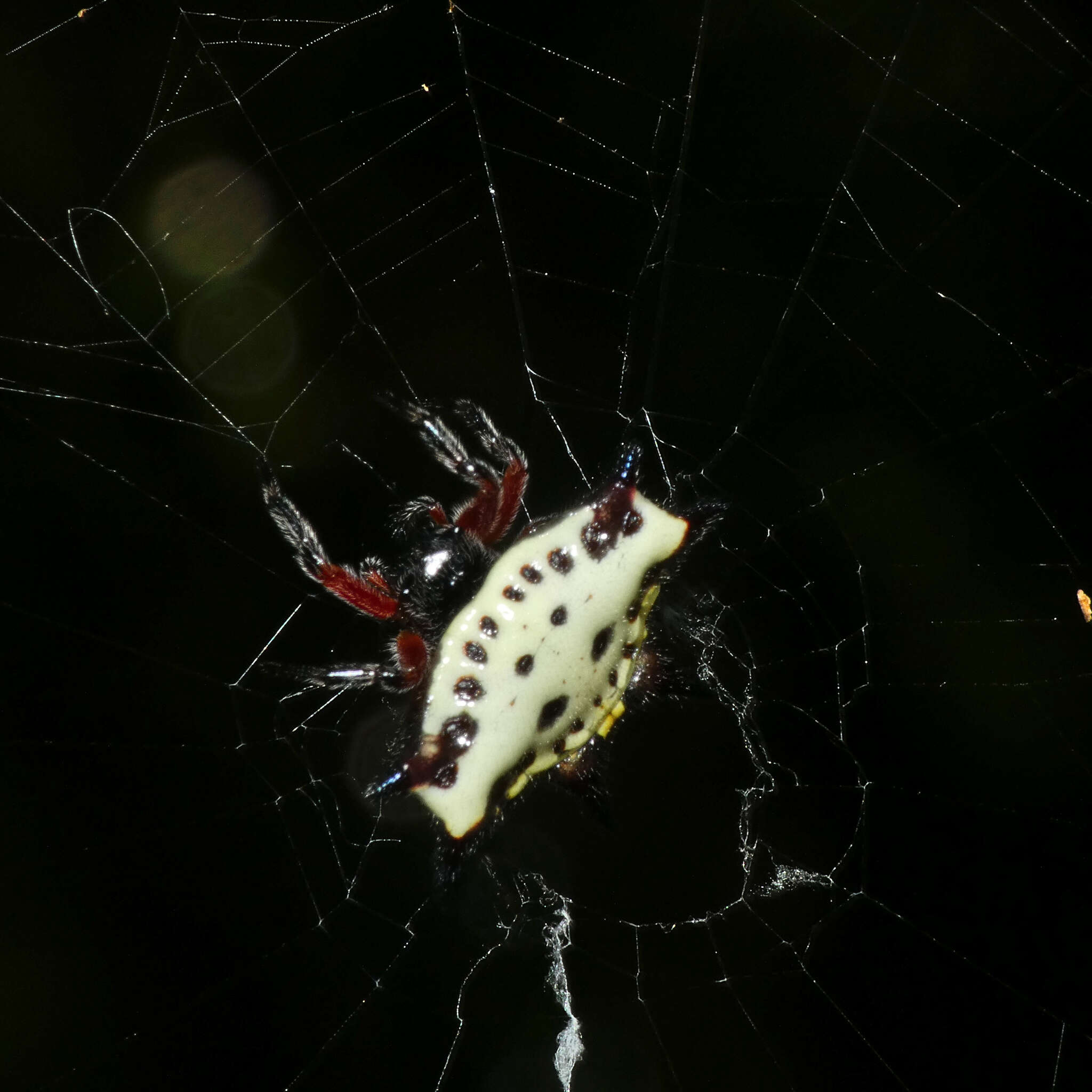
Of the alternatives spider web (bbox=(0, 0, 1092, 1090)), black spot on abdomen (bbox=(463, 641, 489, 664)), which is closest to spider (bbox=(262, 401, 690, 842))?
black spot on abdomen (bbox=(463, 641, 489, 664))

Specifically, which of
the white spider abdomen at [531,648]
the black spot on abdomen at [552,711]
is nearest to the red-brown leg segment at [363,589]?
the white spider abdomen at [531,648]

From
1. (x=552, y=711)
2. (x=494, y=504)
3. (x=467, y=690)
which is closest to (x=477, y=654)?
(x=467, y=690)

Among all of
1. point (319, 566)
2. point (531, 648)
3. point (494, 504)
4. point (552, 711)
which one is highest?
point (319, 566)

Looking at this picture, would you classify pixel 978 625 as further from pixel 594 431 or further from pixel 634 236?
pixel 634 236

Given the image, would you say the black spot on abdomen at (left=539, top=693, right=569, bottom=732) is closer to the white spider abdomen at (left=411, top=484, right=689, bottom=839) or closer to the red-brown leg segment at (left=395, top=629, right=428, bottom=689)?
the white spider abdomen at (left=411, top=484, right=689, bottom=839)

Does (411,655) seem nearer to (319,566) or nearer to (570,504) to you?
(319,566)

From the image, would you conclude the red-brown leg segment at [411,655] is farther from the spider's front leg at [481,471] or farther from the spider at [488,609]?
the spider's front leg at [481,471]

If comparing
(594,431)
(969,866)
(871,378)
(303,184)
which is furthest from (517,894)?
(303,184)
